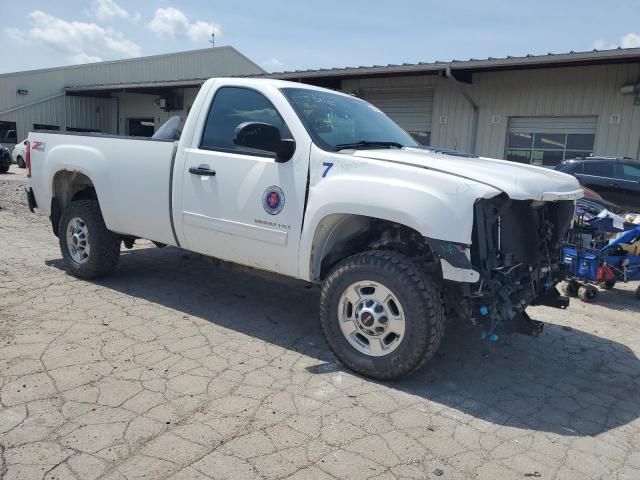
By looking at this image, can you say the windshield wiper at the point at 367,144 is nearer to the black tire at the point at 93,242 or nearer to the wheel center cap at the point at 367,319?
the wheel center cap at the point at 367,319

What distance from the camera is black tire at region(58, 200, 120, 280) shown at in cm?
534

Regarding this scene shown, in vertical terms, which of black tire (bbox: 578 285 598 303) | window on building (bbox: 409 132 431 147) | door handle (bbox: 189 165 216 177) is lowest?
black tire (bbox: 578 285 598 303)

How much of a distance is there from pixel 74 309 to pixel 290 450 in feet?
9.47

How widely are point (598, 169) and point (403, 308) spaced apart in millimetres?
8592

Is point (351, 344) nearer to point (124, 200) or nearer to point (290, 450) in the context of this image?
point (290, 450)

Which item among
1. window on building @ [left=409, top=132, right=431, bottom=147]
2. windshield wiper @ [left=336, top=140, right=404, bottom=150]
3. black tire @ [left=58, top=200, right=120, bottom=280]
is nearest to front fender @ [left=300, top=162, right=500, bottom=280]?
windshield wiper @ [left=336, top=140, right=404, bottom=150]

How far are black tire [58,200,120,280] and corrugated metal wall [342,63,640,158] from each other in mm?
11515

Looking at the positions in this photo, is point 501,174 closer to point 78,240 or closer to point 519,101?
point 78,240

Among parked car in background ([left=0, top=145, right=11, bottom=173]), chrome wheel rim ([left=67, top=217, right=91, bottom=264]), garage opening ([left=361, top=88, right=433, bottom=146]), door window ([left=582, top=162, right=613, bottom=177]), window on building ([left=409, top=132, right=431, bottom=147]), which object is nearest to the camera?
chrome wheel rim ([left=67, top=217, right=91, bottom=264])

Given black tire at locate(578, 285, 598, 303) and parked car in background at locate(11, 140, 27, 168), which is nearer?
black tire at locate(578, 285, 598, 303)

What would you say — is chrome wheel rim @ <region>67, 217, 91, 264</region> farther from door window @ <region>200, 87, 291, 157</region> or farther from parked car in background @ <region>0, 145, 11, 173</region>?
parked car in background @ <region>0, 145, 11, 173</region>

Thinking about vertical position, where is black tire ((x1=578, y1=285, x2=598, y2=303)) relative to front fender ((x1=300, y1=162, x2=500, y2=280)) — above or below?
below

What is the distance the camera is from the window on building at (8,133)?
87.8 ft

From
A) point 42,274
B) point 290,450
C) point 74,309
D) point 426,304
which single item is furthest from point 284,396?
point 42,274
